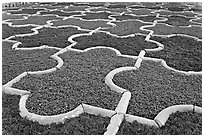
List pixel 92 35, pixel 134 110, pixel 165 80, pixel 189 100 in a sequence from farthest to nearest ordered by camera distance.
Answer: pixel 92 35, pixel 165 80, pixel 189 100, pixel 134 110

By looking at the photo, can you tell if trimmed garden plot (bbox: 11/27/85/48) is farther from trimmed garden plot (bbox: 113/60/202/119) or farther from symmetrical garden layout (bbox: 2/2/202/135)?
trimmed garden plot (bbox: 113/60/202/119)

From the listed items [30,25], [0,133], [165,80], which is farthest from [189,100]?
[30,25]

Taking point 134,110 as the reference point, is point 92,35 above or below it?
above

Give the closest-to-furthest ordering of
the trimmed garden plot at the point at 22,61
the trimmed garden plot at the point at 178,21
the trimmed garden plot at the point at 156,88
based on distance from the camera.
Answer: the trimmed garden plot at the point at 156,88
the trimmed garden plot at the point at 22,61
the trimmed garden plot at the point at 178,21

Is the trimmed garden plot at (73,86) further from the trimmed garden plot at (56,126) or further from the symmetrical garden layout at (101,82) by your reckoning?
the trimmed garden plot at (56,126)

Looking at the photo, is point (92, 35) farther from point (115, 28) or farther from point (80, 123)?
point (80, 123)

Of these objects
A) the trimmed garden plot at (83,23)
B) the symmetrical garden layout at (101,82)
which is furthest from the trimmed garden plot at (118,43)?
the trimmed garden plot at (83,23)

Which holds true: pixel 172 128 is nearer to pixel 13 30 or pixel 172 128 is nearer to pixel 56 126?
pixel 56 126
